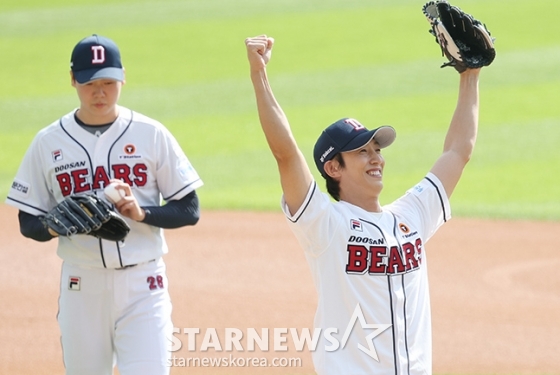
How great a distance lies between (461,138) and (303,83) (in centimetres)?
1192

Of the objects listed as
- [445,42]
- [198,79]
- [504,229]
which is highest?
[198,79]

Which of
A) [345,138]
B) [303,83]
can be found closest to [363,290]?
[345,138]

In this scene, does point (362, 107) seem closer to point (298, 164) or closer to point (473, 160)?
point (473, 160)

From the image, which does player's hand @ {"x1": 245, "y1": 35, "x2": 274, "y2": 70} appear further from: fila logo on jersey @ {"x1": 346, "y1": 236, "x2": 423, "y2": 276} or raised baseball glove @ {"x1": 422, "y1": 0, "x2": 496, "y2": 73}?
raised baseball glove @ {"x1": 422, "y1": 0, "x2": 496, "y2": 73}

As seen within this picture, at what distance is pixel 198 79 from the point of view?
1619 cm

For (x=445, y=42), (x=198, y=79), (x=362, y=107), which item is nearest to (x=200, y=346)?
(x=445, y=42)

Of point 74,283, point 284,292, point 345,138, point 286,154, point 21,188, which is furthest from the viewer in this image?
point 284,292

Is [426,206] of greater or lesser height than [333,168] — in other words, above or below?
Result: below

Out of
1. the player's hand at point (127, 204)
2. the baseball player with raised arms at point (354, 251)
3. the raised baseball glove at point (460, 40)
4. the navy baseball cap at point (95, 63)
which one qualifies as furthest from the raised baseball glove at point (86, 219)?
the raised baseball glove at point (460, 40)

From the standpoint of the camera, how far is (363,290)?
3.37m

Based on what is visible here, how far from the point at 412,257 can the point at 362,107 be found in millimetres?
10917

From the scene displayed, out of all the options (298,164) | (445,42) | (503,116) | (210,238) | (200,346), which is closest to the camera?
(298,164)

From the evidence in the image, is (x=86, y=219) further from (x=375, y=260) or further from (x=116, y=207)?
(x=375, y=260)

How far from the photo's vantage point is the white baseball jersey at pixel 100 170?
421 cm
